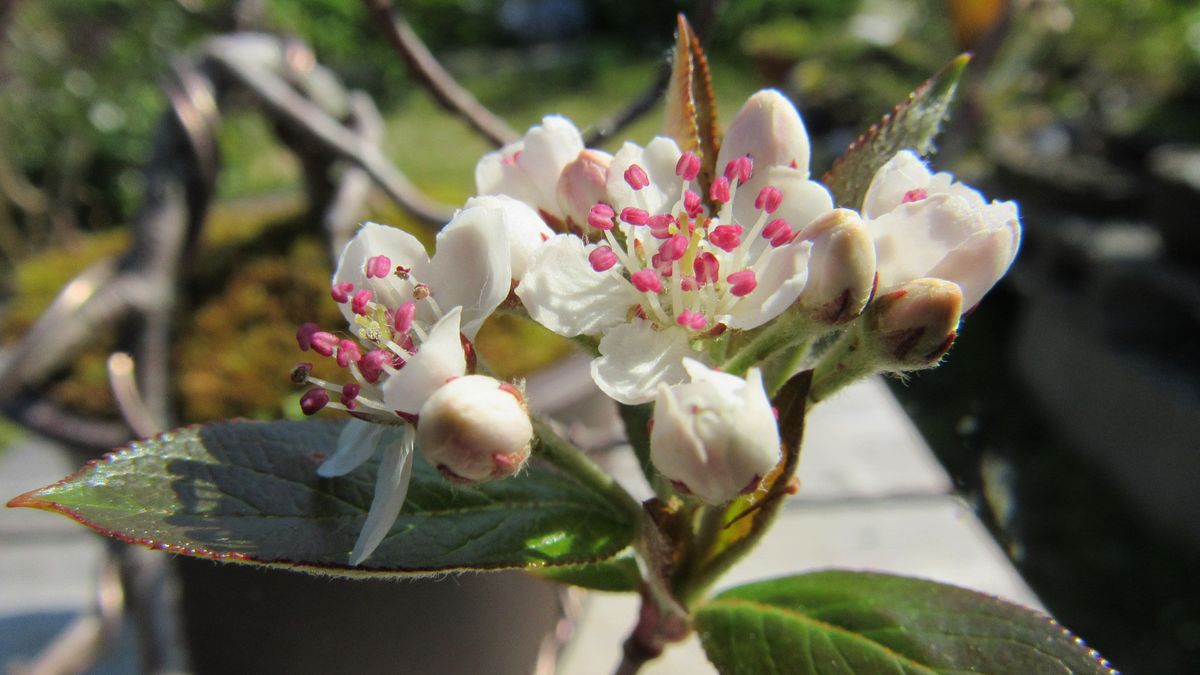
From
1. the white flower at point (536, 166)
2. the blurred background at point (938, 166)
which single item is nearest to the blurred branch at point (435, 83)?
the blurred background at point (938, 166)

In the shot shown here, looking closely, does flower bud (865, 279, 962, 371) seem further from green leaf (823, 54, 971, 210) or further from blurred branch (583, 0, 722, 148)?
blurred branch (583, 0, 722, 148)

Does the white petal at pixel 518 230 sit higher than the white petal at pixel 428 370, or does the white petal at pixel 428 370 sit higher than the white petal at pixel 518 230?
the white petal at pixel 518 230

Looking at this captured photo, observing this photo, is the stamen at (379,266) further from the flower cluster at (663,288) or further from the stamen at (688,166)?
the stamen at (688,166)

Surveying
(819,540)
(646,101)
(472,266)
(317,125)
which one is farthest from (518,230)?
(819,540)

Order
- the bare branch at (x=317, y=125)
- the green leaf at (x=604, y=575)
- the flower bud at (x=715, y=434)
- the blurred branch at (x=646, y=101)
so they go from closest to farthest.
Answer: the flower bud at (x=715, y=434)
the green leaf at (x=604, y=575)
the blurred branch at (x=646, y=101)
the bare branch at (x=317, y=125)

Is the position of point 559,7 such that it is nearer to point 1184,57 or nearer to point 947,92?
point 1184,57

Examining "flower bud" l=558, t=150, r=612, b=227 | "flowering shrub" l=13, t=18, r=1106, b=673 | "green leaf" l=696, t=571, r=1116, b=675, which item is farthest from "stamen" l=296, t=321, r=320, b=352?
"green leaf" l=696, t=571, r=1116, b=675
